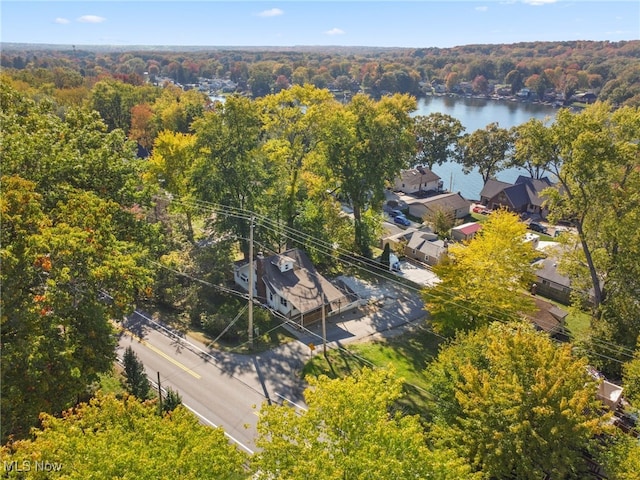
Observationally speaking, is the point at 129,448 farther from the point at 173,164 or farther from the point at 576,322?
the point at 576,322

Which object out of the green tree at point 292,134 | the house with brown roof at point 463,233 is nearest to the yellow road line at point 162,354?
the green tree at point 292,134

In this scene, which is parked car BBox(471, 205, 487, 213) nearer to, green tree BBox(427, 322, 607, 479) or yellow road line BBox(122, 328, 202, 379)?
green tree BBox(427, 322, 607, 479)

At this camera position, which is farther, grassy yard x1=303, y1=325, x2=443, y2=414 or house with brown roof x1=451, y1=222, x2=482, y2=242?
house with brown roof x1=451, y1=222, x2=482, y2=242

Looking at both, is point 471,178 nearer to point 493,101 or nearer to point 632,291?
point 632,291

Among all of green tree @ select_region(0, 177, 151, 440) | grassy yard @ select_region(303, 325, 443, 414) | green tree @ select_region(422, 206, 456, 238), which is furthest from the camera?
green tree @ select_region(422, 206, 456, 238)

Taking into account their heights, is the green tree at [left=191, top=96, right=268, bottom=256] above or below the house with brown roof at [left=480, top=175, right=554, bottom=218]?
above

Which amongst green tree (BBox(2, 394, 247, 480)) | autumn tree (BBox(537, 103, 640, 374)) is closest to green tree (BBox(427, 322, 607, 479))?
green tree (BBox(2, 394, 247, 480))

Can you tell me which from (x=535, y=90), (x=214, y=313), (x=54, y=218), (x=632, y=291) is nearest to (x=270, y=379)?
(x=214, y=313)
